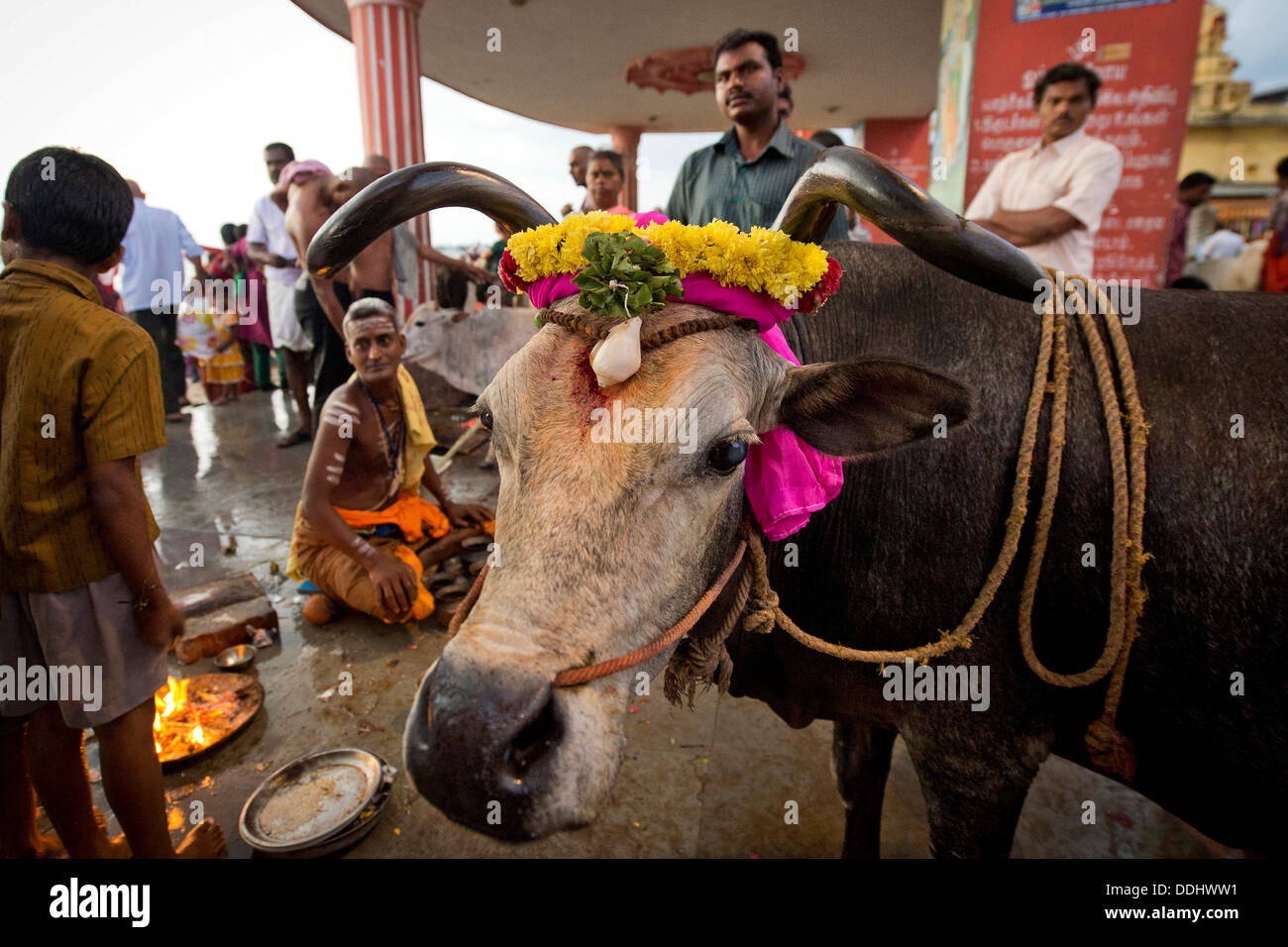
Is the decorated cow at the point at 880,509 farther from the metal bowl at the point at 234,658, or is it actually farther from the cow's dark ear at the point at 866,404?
the metal bowl at the point at 234,658

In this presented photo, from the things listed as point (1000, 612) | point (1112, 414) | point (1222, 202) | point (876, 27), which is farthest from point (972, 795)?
point (1222, 202)

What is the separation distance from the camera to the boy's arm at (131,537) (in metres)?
2.08

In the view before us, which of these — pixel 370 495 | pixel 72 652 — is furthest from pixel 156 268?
pixel 72 652

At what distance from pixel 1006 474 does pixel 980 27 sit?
4453 mm

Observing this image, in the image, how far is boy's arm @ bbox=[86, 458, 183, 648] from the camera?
208cm

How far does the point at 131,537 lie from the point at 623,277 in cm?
189

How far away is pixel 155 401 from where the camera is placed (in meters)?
2.18

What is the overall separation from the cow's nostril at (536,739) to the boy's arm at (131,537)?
170cm

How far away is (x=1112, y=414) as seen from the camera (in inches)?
74.3

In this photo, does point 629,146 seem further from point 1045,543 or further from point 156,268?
point 1045,543

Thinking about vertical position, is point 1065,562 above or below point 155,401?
below

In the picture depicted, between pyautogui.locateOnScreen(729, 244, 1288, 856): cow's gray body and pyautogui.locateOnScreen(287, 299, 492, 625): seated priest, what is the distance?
2912 mm

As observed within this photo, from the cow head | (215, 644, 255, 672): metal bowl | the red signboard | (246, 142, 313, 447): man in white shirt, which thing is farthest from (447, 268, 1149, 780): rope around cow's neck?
(246, 142, 313, 447): man in white shirt
